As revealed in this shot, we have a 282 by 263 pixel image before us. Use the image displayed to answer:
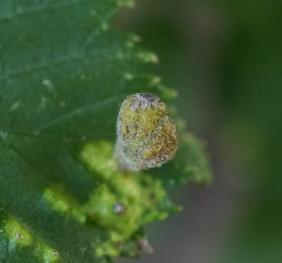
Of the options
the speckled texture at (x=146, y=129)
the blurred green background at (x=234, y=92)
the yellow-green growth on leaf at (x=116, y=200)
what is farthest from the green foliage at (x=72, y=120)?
the blurred green background at (x=234, y=92)

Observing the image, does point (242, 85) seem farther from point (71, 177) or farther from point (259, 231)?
point (71, 177)

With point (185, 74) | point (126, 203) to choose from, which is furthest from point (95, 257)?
point (185, 74)

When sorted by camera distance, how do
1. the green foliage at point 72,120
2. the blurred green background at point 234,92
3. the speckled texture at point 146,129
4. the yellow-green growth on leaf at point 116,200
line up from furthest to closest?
the blurred green background at point 234,92, the yellow-green growth on leaf at point 116,200, the green foliage at point 72,120, the speckled texture at point 146,129

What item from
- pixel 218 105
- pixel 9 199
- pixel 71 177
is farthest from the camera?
pixel 218 105

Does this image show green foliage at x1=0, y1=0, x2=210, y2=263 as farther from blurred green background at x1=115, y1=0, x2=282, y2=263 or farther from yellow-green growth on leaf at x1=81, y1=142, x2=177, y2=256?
blurred green background at x1=115, y1=0, x2=282, y2=263

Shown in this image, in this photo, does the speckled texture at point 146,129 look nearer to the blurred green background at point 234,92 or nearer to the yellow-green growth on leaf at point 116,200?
the yellow-green growth on leaf at point 116,200

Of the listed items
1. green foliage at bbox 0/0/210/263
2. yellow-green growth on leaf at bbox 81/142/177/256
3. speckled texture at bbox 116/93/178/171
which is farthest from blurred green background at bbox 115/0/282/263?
speckled texture at bbox 116/93/178/171
